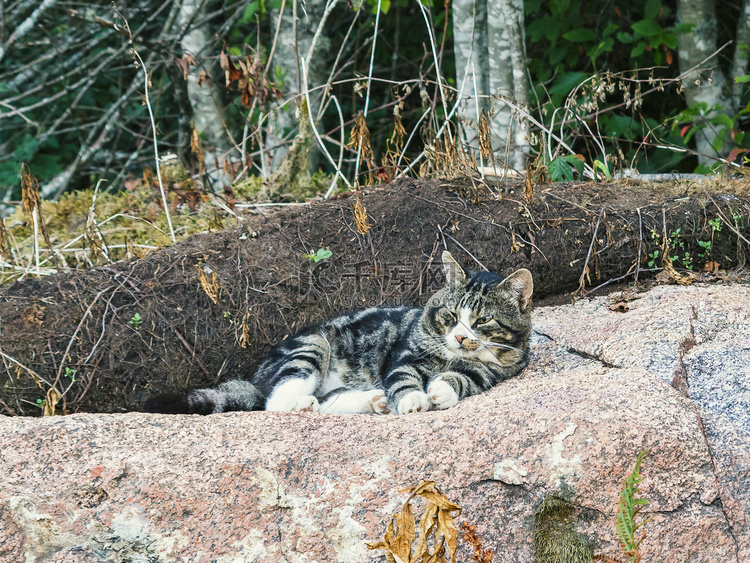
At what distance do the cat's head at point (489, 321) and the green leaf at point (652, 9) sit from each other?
4.25 m

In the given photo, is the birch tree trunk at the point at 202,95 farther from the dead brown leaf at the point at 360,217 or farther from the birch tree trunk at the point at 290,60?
the dead brown leaf at the point at 360,217

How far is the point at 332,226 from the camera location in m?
4.88

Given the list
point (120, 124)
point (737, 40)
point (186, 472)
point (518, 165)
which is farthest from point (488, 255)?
point (120, 124)

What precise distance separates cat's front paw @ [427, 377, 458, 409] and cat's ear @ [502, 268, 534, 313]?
2.26 feet

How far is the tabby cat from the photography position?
348 centimetres

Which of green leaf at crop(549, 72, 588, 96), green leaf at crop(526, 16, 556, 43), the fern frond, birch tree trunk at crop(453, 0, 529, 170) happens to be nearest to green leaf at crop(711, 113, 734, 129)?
green leaf at crop(549, 72, 588, 96)

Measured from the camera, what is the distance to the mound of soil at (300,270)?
164 inches

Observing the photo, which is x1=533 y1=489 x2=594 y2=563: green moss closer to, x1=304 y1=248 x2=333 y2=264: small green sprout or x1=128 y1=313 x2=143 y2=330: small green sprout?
x1=304 y1=248 x2=333 y2=264: small green sprout

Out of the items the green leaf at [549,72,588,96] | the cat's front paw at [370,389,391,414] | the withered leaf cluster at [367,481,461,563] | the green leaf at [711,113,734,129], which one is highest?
the green leaf at [549,72,588,96]

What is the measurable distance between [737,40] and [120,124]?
6.61m

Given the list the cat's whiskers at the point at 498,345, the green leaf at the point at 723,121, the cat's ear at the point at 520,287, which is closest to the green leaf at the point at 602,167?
the green leaf at the point at 723,121

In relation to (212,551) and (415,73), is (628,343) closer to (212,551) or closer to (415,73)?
(212,551)

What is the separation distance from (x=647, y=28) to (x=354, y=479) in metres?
5.68

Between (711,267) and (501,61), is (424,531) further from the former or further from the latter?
(501,61)
